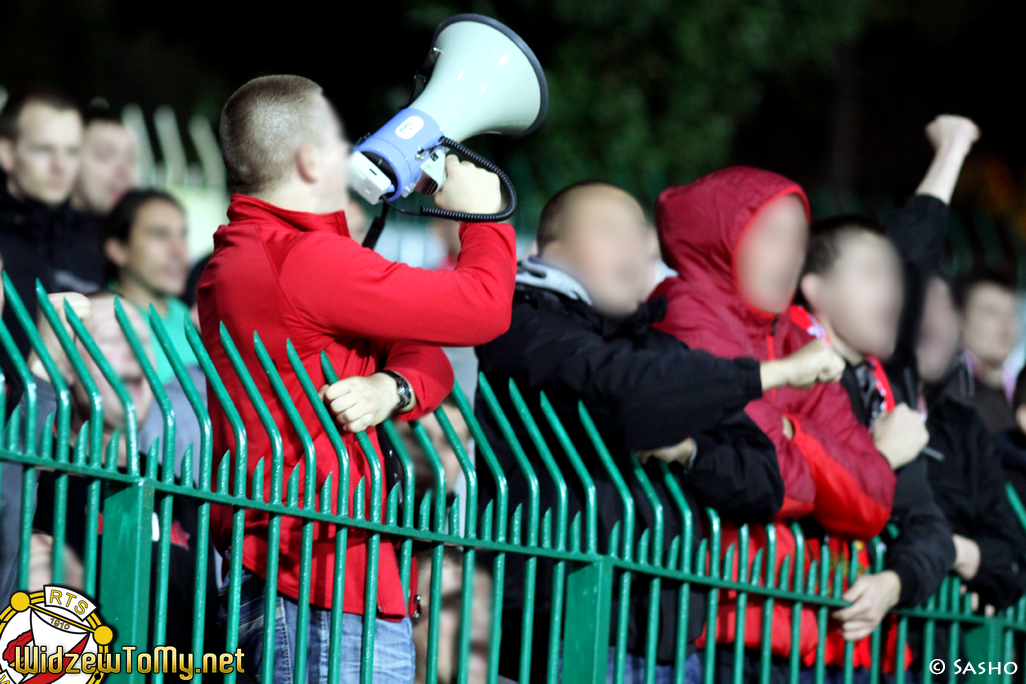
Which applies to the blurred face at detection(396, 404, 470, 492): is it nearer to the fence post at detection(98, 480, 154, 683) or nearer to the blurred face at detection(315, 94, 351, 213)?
the blurred face at detection(315, 94, 351, 213)

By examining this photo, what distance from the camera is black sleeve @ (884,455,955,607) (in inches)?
149

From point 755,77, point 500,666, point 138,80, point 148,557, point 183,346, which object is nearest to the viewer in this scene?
point 148,557

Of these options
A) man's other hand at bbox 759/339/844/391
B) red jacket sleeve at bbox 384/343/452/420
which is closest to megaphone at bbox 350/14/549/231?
red jacket sleeve at bbox 384/343/452/420

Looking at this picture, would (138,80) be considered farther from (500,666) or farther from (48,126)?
(500,666)

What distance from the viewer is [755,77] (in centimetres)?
1330

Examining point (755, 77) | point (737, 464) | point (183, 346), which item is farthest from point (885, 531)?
point (755, 77)

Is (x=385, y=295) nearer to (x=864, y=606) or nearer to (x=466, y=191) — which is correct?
(x=466, y=191)

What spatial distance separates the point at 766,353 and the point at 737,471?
0.57 m

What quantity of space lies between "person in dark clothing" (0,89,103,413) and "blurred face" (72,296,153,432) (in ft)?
2.57

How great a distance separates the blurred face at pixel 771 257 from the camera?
379 cm

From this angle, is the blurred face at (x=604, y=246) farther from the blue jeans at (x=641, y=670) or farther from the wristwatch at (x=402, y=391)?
the blue jeans at (x=641, y=670)

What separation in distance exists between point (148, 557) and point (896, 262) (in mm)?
2893

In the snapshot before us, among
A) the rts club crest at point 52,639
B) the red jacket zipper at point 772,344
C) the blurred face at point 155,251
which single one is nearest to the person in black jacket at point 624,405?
the red jacket zipper at point 772,344

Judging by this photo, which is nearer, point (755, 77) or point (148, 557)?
point (148, 557)
